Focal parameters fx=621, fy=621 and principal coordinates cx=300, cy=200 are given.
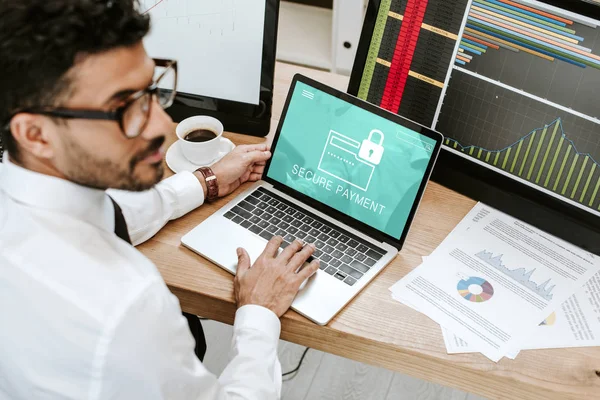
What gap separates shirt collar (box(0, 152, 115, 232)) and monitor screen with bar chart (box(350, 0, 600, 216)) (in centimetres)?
66

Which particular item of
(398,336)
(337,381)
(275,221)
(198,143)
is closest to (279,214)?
(275,221)

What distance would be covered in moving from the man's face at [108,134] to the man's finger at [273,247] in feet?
0.86

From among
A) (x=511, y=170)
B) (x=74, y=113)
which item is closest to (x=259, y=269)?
(x=74, y=113)

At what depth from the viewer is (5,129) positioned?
84cm

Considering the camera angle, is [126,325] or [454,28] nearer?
[126,325]

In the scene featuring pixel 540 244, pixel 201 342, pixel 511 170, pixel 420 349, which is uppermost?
pixel 511 170

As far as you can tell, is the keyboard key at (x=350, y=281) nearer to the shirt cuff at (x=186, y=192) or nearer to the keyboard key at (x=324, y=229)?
the keyboard key at (x=324, y=229)

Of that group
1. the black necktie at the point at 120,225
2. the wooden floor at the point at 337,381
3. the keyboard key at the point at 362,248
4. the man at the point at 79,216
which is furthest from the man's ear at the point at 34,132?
the wooden floor at the point at 337,381

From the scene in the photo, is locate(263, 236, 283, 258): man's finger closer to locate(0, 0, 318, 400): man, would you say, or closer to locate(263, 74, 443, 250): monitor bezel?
locate(263, 74, 443, 250): monitor bezel

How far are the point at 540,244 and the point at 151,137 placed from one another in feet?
Answer: 2.49

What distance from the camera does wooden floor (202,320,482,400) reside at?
1870mm

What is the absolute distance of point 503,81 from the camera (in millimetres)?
1168

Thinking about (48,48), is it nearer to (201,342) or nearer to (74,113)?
(74,113)

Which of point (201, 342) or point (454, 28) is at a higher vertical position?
point (454, 28)
